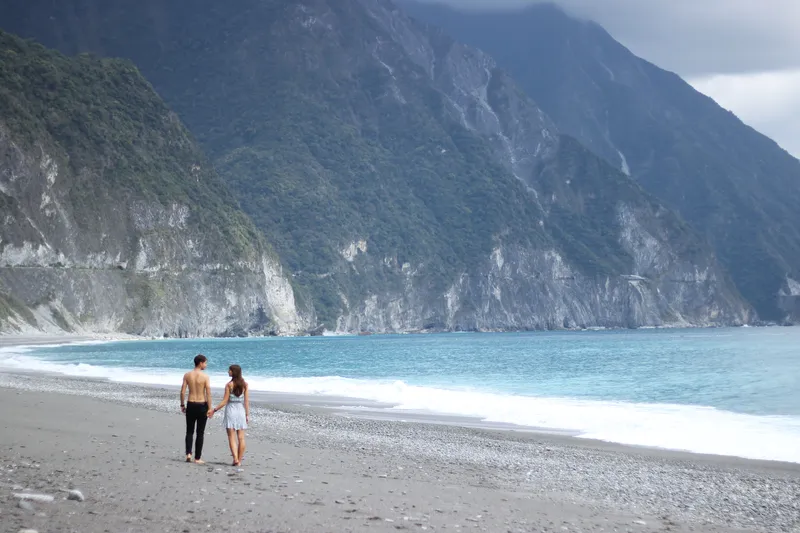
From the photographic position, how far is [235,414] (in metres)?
11.7

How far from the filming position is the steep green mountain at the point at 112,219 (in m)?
101

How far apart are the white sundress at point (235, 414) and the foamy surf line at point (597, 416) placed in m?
8.38

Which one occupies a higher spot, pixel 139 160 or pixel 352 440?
pixel 139 160

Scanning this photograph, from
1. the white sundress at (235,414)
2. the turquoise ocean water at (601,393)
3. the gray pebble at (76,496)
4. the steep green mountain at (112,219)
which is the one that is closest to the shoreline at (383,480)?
the gray pebble at (76,496)

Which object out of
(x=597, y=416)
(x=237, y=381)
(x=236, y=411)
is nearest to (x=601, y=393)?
(x=597, y=416)

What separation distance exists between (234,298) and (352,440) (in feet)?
382

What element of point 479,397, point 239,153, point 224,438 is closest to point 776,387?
point 479,397

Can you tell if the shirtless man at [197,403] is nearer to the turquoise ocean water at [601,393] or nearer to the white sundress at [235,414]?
the white sundress at [235,414]

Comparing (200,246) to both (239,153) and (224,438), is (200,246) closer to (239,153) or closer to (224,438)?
(239,153)

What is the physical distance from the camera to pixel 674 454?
1534cm

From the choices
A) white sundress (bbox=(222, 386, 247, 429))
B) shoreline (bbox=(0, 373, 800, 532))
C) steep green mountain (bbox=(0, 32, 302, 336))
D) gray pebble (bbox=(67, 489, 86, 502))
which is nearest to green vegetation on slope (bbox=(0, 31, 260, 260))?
steep green mountain (bbox=(0, 32, 302, 336))

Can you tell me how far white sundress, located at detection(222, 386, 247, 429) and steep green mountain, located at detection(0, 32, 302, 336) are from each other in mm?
84659

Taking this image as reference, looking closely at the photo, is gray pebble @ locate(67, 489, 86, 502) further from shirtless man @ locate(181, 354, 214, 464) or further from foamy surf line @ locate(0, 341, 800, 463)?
foamy surf line @ locate(0, 341, 800, 463)

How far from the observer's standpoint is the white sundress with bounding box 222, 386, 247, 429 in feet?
38.2
